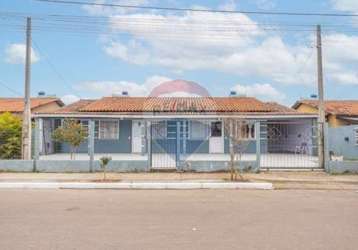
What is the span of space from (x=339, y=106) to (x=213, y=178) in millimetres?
20148

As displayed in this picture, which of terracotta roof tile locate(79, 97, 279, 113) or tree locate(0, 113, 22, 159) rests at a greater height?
terracotta roof tile locate(79, 97, 279, 113)

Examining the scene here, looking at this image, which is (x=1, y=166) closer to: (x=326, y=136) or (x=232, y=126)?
(x=232, y=126)

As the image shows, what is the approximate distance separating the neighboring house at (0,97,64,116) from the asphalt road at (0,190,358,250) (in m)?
19.1

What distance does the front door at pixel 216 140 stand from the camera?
26.0m

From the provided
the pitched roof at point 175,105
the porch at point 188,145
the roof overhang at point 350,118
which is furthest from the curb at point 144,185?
the roof overhang at point 350,118

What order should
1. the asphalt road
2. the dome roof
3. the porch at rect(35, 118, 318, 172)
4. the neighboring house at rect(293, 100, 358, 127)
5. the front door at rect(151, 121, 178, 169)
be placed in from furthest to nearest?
the dome roof, the neighboring house at rect(293, 100, 358, 127), the front door at rect(151, 121, 178, 169), the porch at rect(35, 118, 318, 172), the asphalt road

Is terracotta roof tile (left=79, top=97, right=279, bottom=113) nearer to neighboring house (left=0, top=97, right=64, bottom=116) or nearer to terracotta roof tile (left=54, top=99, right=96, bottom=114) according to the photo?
terracotta roof tile (left=54, top=99, right=96, bottom=114)

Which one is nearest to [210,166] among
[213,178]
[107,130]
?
[213,178]

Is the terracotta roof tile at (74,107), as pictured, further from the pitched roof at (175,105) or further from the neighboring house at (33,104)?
the neighboring house at (33,104)

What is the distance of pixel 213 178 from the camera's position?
1472 cm

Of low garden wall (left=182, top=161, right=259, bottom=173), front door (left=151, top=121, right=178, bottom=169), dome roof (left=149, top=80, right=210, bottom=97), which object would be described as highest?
dome roof (left=149, top=80, right=210, bottom=97)

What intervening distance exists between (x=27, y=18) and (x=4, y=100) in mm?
18500

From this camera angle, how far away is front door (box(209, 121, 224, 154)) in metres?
26.0

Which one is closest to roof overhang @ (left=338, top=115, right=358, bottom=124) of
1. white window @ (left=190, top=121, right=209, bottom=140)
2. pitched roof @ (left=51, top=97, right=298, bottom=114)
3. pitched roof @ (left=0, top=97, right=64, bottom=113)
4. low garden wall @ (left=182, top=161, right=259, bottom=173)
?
pitched roof @ (left=51, top=97, right=298, bottom=114)
